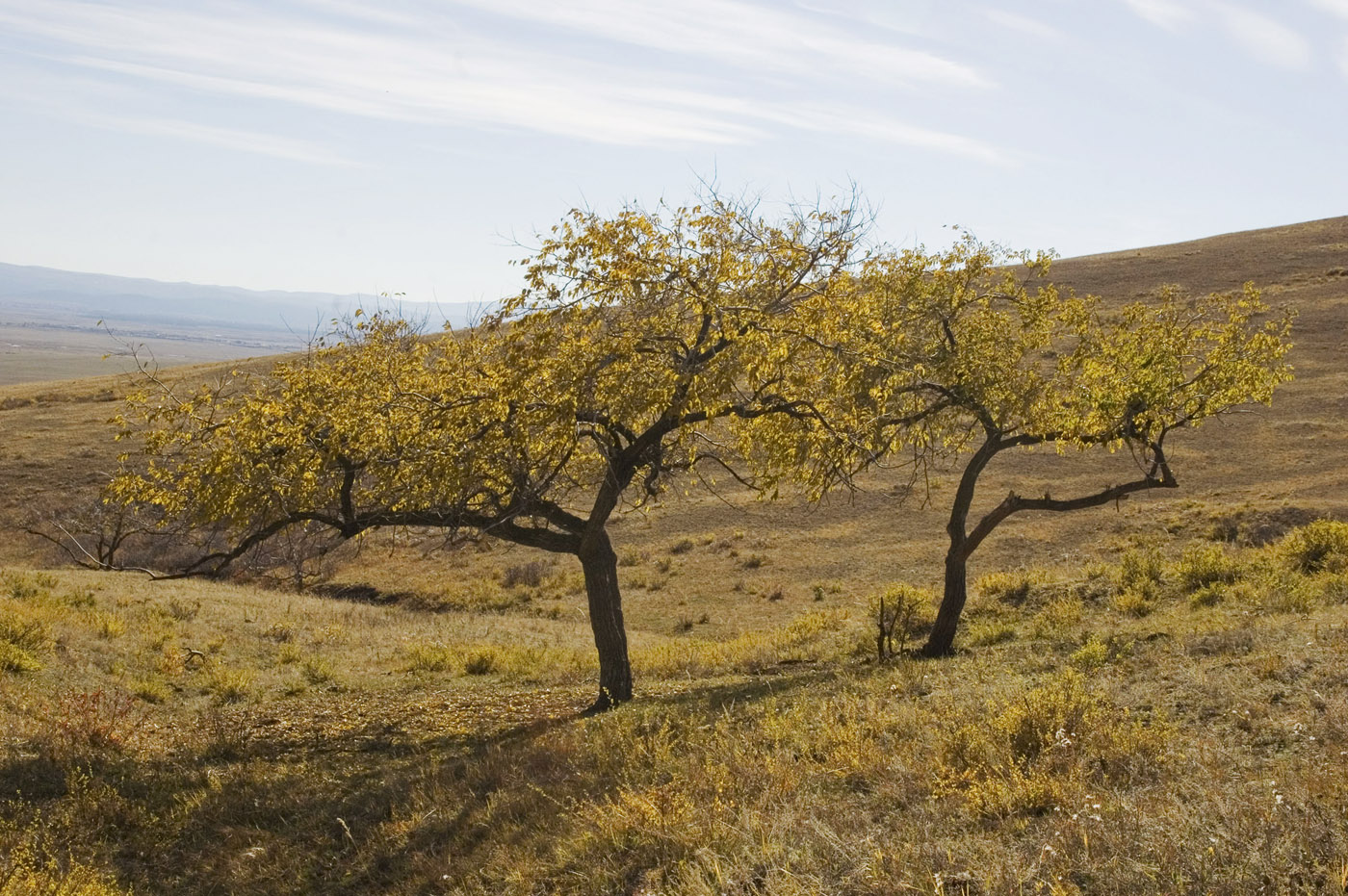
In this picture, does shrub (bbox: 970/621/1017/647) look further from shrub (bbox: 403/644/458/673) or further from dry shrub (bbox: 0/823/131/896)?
dry shrub (bbox: 0/823/131/896)

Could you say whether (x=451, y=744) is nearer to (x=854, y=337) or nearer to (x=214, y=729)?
(x=214, y=729)

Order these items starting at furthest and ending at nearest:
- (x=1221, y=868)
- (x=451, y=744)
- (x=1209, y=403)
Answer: (x=1209, y=403) < (x=451, y=744) < (x=1221, y=868)

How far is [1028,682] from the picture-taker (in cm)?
1152

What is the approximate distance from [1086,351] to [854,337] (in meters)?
5.34

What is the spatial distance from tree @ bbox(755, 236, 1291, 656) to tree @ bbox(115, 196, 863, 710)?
187cm

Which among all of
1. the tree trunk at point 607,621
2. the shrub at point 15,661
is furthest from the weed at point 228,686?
the tree trunk at point 607,621

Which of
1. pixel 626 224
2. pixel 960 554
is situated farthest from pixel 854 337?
pixel 960 554

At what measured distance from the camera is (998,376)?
16.1 metres

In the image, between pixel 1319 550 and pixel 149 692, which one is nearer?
pixel 149 692

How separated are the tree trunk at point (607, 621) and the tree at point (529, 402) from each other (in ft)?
2.11

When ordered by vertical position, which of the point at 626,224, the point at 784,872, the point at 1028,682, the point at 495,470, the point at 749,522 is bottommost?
the point at 749,522

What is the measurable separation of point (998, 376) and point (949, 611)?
4282 millimetres

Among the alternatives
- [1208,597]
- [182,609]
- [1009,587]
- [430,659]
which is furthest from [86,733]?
[1009,587]

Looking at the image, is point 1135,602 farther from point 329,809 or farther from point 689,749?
point 329,809
